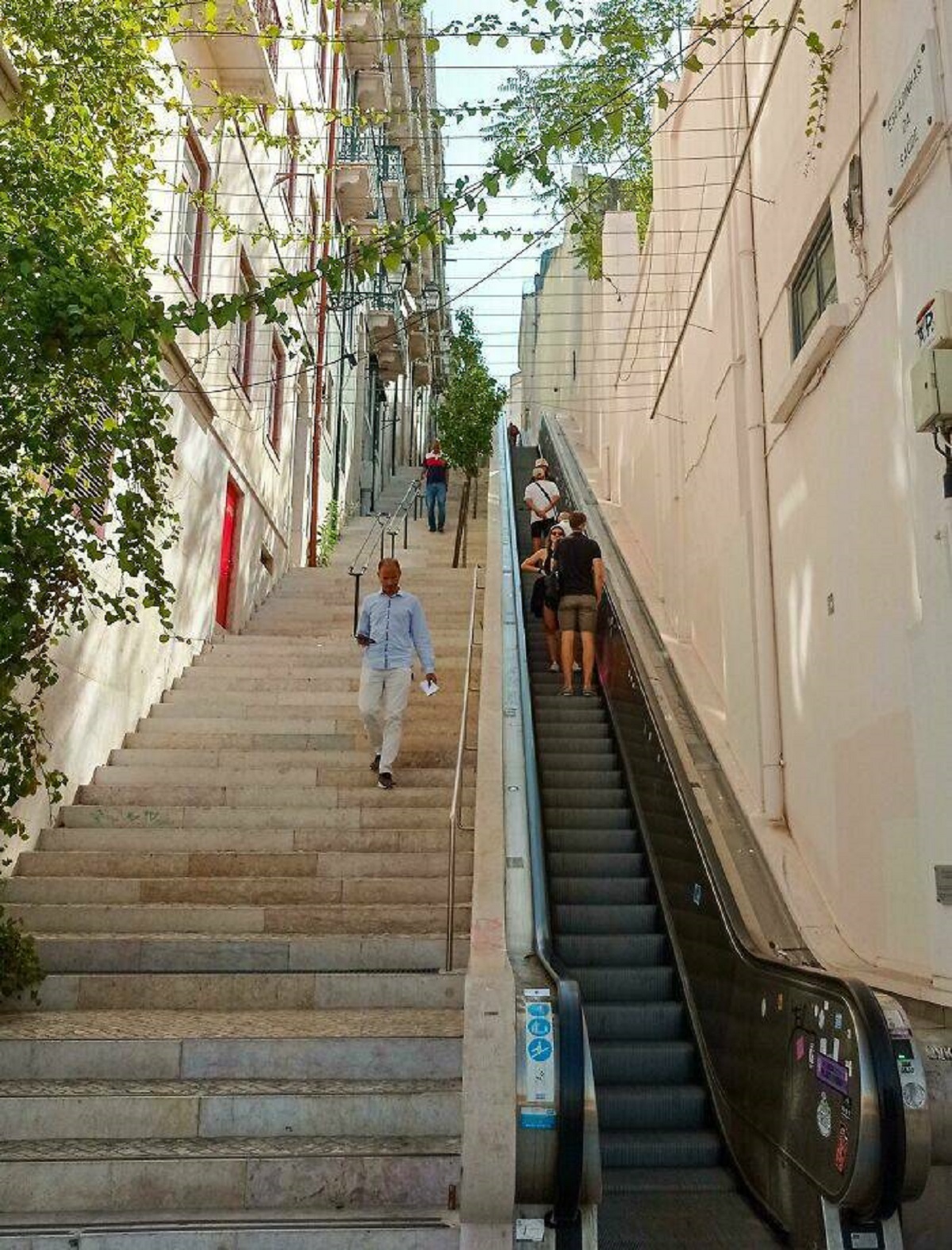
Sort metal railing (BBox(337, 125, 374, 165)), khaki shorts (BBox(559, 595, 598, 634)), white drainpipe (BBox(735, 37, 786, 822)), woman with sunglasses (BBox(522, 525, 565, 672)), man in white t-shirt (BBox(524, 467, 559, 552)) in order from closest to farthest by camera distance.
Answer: white drainpipe (BBox(735, 37, 786, 822)), khaki shorts (BBox(559, 595, 598, 634)), woman with sunglasses (BBox(522, 525, 565, 672)), man in white t-shirt (BBox(524, 467, 559, 552)), metal railing (BBox(337, 125, 374, 165))

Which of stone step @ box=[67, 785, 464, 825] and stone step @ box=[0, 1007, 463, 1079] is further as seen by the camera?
stone step @ box=[67, 785, 464, 825]

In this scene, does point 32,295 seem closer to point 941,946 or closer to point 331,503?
point 941,946

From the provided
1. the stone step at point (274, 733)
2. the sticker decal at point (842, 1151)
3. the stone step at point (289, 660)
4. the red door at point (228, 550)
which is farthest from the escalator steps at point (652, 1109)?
the red door at point (228, 550)

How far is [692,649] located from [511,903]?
555cm

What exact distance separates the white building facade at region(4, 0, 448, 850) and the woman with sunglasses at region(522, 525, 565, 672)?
2548 mm

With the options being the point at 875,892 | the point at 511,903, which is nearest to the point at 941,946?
the point at 875,892

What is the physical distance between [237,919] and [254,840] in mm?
833

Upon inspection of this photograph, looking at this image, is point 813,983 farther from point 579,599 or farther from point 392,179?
point 392,179

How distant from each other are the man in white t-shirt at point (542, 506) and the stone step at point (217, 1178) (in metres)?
10.4

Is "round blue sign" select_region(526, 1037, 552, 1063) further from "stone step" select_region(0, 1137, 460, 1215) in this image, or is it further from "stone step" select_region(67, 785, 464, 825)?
"stone step" select_region(67, 785, 464, 825)

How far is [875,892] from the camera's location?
514 cm

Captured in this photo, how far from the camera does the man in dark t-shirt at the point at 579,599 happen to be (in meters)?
9.74

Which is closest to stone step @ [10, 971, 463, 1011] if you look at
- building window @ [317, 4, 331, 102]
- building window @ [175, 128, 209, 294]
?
building window @ [175, 128, 209, 294]

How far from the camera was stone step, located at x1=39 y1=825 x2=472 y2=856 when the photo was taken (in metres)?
6.75
